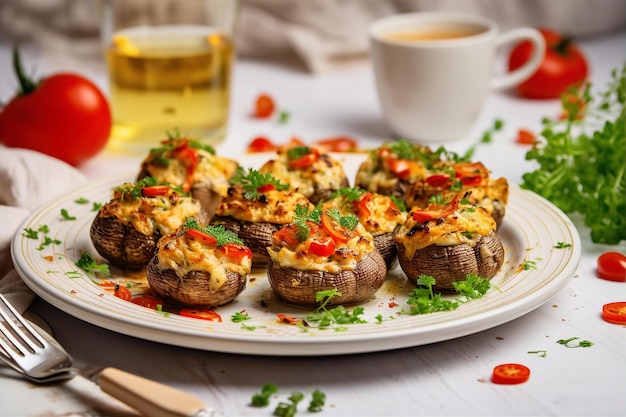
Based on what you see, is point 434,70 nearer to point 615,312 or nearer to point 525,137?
point 525,137

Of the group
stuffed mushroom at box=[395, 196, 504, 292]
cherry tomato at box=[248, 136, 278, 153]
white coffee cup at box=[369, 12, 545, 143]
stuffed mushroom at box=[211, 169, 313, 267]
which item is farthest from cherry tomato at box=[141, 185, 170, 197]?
white coffee cup at box=[369, 12, 545, 143]

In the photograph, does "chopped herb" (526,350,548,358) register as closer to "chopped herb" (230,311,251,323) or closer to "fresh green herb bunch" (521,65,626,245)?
"chopped herb" (230,311,251,323)

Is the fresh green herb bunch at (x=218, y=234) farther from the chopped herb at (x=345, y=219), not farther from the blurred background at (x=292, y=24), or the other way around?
the blurred background at (x=292, y=24)

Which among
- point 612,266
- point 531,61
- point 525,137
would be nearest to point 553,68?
point 531,61

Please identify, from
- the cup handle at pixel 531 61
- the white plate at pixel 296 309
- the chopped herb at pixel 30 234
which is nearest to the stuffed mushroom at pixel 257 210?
the white plate at pixel 296 309

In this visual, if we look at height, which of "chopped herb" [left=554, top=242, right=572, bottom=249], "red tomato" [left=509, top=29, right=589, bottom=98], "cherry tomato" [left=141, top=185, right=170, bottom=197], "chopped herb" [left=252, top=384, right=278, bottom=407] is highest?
"red tomato" [left=509, top=29, right=589, bottom=98]

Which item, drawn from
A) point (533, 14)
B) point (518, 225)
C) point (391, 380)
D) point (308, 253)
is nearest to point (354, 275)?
point (308, 253)
